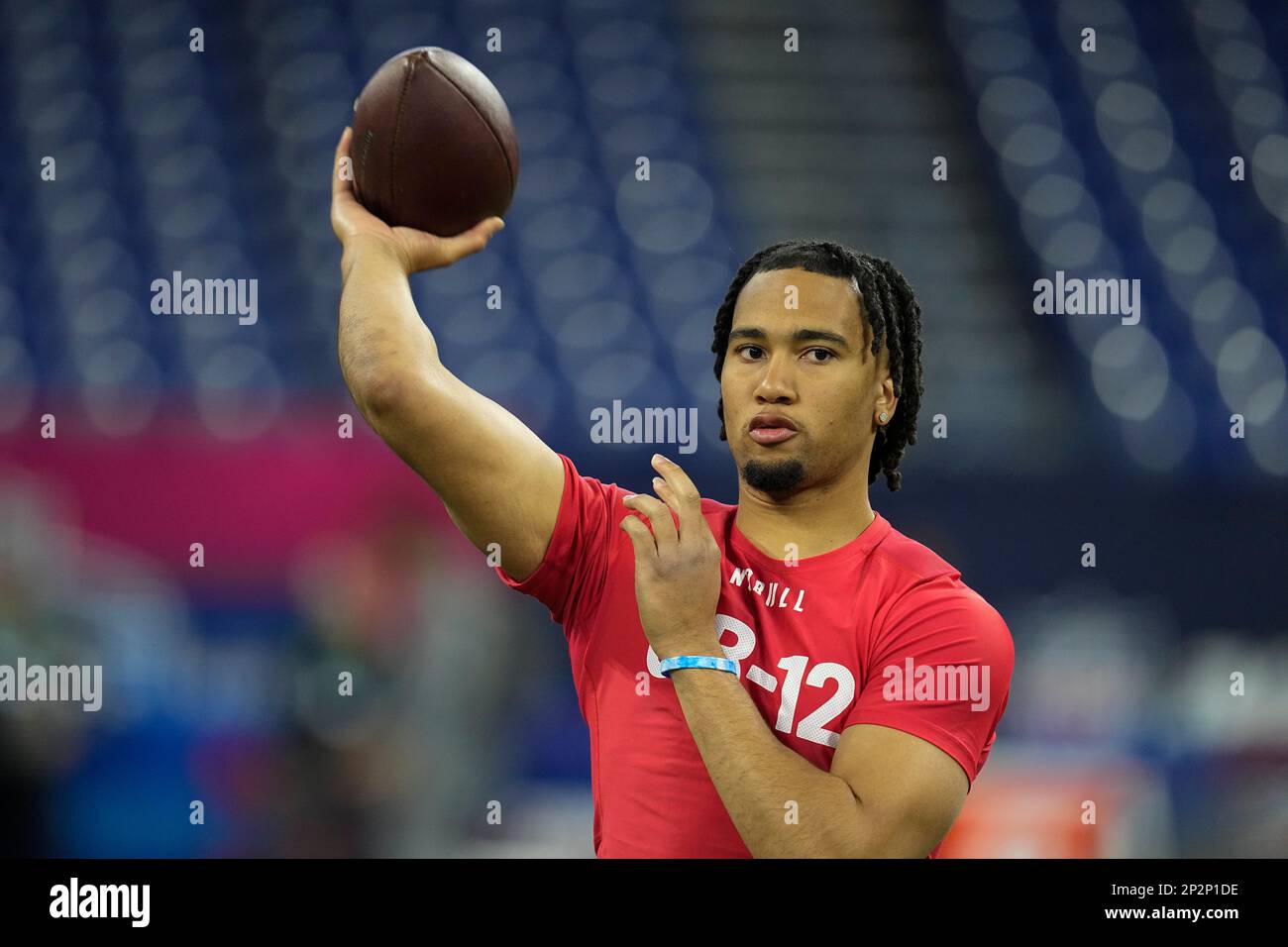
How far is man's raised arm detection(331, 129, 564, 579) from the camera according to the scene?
5.47ft

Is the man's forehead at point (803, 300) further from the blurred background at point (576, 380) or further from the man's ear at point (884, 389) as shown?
the blurred background at point (576, 380)

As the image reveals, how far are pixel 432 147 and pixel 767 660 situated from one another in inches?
35.6

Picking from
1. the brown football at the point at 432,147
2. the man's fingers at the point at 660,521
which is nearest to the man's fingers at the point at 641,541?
the man's fingers at the point at 660,521

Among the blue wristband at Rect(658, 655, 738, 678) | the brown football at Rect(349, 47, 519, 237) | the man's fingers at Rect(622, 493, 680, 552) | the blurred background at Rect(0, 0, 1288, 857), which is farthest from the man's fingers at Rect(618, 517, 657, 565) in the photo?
the blurred background at Rect(0, 0, 1288, 857)

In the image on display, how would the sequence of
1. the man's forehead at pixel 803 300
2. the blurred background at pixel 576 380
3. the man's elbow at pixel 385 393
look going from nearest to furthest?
the man's elbow at pixel 385 393 → the man's forehead at pixel 803 300 → the blurred background at pixel 576 380

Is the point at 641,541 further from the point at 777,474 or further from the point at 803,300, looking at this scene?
the point at 803,300

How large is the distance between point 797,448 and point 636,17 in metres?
3.55

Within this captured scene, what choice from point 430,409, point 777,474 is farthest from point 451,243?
point 777,474

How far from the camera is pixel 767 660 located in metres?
1.80

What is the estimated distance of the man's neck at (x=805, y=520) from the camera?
76.5 inches

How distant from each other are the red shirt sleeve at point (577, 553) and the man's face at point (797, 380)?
0.23m

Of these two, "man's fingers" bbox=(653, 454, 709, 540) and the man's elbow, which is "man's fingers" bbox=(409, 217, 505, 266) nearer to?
the man's elbow

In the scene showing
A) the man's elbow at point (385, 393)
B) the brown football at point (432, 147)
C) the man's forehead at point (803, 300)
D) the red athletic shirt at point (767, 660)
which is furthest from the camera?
the man's forehead at point (803, 300)

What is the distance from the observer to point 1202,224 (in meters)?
4.76
